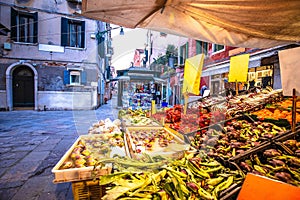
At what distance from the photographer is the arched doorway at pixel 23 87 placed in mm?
10141

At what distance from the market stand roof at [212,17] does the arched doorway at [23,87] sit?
11.7 meters

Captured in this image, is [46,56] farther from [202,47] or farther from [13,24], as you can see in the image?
[202,47]

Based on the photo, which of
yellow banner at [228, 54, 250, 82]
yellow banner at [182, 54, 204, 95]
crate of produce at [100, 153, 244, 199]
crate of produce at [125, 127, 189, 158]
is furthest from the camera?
yellow banner at [228, 54, 250, 82]

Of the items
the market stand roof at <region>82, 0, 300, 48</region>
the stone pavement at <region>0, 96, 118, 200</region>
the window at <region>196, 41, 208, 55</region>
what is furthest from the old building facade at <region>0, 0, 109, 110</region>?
the market stand roof at <region>82, 0, 300, 48</region>

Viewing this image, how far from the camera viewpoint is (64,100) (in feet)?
35.0

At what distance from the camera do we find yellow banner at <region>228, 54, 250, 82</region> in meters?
3.05

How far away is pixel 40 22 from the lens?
402 inches

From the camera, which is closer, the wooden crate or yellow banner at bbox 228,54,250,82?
the wooden crate

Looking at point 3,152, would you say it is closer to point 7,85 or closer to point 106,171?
point 106,171

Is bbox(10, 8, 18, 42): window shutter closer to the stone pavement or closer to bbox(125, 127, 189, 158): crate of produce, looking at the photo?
the stone pavement

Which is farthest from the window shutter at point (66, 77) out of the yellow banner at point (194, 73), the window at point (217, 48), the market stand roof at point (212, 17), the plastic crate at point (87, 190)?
the plastic crate at point (87, 190)

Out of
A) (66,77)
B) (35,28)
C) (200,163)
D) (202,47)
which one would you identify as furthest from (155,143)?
(35,28)

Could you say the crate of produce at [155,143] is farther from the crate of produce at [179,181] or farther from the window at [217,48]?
the window at [217,48]

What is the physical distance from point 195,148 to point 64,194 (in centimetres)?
191
